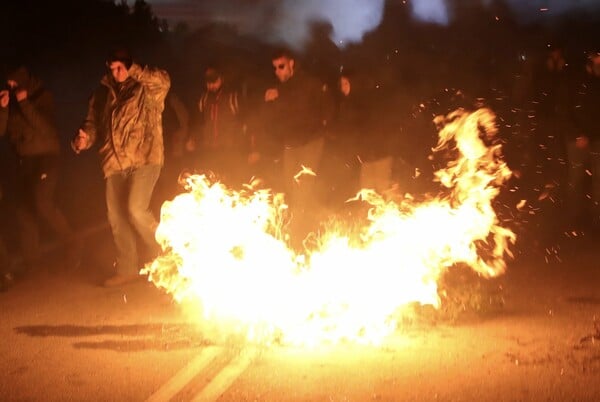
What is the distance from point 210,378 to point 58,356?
130 centimetres

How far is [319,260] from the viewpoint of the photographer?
7551 mm

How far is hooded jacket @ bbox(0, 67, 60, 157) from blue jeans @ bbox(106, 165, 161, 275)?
111 cm

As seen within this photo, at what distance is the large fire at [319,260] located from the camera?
706cm

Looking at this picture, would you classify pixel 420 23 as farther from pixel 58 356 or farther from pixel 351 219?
pixel 58 356

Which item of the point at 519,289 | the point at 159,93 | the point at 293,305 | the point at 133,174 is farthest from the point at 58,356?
the point at 519,289

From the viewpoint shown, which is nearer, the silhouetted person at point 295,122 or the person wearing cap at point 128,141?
the person wearing cap at point 128,141

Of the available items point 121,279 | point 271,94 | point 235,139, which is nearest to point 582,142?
point 271,94

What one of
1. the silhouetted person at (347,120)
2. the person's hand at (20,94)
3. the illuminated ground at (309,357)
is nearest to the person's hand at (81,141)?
the person's hand at (20,94)

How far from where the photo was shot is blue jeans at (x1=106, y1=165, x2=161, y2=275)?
890 centimetres

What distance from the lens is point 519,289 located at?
8.49m

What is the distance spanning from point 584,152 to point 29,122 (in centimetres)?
662

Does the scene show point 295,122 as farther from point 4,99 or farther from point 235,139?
point 4,99

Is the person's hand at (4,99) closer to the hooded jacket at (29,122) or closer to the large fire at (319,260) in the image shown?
the hooded jacket at (29,122)

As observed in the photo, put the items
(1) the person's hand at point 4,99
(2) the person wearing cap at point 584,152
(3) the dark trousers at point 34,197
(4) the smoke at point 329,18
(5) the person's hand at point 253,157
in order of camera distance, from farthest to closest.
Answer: (4) the smoke at point 329,18
(2) the person wearing cap at point 584,152
(5) the person's hand at point 253,157
(3) the dark trousers at point 34,197
(1) the person's hand at point 4,99
